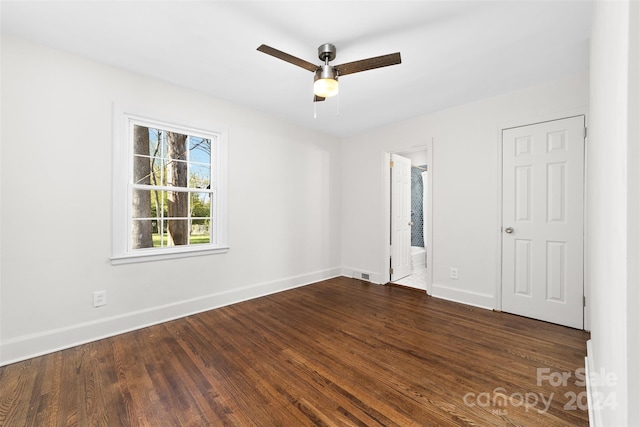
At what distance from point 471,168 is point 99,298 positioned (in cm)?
431

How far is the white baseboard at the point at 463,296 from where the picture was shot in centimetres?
331

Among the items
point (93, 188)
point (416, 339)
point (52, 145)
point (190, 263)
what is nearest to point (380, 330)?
point (416, 339)

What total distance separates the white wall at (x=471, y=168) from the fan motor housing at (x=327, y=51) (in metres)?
2.14

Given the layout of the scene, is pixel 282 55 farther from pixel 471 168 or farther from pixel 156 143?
pixel 471 168

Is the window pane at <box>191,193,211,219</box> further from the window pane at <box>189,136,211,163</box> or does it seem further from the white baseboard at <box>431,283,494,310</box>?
the white baseboard at <box>431,283,494,310</box>

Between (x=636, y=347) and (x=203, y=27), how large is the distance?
2.78m

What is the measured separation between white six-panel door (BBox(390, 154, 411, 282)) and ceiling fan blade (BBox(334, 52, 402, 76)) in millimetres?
2572

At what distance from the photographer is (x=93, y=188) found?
253 cm

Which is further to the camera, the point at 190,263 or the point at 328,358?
the point at 190,263

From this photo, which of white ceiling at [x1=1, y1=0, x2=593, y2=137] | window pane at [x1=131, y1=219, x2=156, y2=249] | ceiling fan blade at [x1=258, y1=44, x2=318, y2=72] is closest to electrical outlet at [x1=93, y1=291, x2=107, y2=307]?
window pane at [x1=131, y1=219, x2=156, y2=249]

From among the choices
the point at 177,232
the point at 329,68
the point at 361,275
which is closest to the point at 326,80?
the point at 329,68

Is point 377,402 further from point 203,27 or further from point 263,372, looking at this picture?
point 203,27

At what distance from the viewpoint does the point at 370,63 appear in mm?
2021

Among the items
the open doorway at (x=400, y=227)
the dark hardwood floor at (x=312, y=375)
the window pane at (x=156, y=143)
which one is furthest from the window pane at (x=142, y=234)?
the open doorway at (x=400, y=227)
